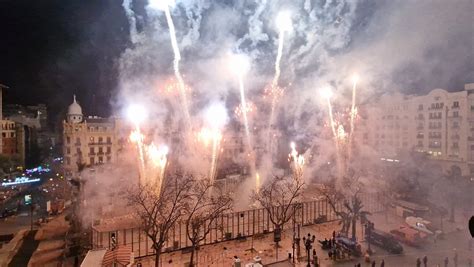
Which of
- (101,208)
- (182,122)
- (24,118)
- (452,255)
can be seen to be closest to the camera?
(452,255)

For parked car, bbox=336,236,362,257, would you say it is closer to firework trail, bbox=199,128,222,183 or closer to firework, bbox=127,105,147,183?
firework trail, bbox=199,128,222,183

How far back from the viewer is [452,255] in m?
16.8

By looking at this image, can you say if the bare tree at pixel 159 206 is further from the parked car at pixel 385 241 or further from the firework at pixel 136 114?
the firework at pixel 136 114

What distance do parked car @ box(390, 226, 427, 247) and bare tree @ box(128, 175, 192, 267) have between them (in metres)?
13.0

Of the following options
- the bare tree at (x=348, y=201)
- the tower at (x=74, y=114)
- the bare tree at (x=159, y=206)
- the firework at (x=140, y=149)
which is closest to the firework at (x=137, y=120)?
the firework at (x=140, y=149)

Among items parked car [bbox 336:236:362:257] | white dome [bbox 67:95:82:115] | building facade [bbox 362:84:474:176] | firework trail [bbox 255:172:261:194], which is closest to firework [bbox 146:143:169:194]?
firework trail [bbox 255:172:261:194]

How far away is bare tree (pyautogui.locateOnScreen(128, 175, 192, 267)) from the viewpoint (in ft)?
50.8

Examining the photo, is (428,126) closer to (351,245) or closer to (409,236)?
(409,236)

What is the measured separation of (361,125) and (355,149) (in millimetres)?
5246

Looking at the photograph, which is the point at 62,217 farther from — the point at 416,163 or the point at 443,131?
the point at 443,131

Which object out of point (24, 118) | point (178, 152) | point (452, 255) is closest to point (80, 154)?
point (178, 152)

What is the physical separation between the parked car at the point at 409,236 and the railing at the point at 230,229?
4.90 meters

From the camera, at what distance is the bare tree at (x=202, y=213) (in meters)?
16.7

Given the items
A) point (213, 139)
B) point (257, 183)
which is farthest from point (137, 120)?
point (257, 183)
